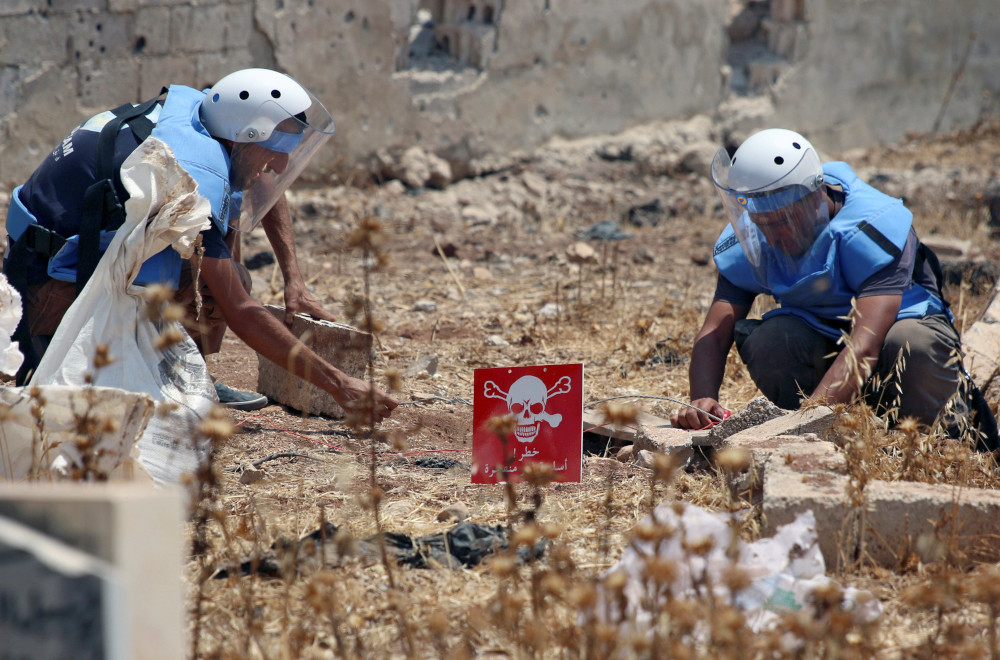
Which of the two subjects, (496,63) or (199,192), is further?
(496,63)

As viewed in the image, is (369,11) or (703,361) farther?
(369,11)

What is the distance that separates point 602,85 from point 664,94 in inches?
33.9

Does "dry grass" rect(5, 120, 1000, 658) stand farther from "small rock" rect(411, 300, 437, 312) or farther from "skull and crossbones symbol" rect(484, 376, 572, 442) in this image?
"skull and crossbones symbol" rect(484, 376, 572, 442)

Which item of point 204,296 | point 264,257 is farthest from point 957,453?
point 264,257

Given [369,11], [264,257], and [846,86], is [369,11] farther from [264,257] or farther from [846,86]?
[846,86]

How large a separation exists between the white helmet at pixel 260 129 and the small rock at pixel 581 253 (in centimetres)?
Answer: 284

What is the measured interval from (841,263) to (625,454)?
1.01 m

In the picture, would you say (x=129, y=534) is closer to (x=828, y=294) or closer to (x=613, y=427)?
(x=613, y=427)

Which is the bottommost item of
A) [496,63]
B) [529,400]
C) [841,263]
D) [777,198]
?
[529,400]

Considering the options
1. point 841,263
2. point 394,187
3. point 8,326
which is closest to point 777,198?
point 841,263

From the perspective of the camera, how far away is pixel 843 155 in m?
11.2

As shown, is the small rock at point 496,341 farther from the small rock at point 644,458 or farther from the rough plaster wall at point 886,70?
the rough plaster wall at point 886,70

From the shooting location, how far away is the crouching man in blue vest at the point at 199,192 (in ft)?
10.2

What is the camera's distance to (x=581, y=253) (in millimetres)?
6266
